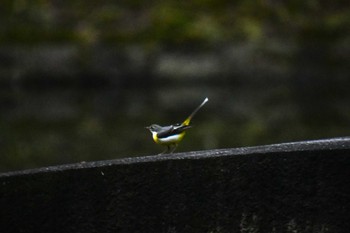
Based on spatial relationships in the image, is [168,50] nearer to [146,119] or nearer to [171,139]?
[146,119]

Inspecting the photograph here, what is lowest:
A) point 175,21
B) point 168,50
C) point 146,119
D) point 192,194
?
point 192,194

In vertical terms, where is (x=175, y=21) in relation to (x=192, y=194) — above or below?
above

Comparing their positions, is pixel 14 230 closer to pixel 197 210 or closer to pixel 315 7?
pixel 197 210

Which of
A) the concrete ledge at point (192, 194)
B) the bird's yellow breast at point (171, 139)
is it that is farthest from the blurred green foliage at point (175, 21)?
the concrete ledge at point (192, 194)

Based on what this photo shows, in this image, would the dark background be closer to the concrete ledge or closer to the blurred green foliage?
the blurred green foliage

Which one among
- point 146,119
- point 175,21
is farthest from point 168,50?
point 146,119

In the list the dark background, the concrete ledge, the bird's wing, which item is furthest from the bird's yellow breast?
the dark background

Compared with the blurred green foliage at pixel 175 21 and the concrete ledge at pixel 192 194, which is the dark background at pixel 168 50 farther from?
the concrete ledge at pixel 192 194
